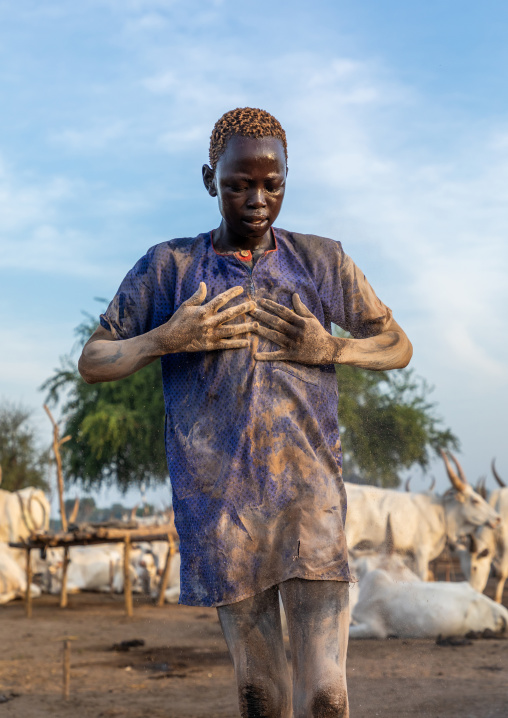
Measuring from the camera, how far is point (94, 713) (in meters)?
6.75

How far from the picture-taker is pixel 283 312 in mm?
2627

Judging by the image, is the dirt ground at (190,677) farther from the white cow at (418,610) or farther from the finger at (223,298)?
the finger at (223,298)

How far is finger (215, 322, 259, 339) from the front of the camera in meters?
2.61

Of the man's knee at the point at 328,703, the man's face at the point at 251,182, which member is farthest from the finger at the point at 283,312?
the man's knee at the point at 328,703

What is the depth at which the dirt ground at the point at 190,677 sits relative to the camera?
21.3 feet

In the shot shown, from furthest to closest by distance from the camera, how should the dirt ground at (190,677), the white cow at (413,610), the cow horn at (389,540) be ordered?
the cow horn at (389,540) → the white cow at (413,610) → the dirt ground at (190,677)

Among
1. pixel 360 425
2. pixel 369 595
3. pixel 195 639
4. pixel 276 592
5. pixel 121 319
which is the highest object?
pixel 121 319

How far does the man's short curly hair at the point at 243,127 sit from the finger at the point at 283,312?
50 cm

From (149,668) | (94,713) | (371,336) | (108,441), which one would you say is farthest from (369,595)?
(108,441)

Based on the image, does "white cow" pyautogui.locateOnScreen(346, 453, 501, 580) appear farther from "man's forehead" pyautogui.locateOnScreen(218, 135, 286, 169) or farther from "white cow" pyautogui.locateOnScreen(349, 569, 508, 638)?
"man's forehead" pyautogui.locateOnScreen(218, 135, 286, 169)

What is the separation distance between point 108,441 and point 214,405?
1991cm

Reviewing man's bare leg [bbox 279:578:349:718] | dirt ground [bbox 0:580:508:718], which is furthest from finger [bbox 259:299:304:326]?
dirt ground [bbox 0:580:508:718]

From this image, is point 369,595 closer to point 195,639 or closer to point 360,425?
point 195,639

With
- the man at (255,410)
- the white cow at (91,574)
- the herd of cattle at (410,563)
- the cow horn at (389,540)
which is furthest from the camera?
the white cow at (91,574)
